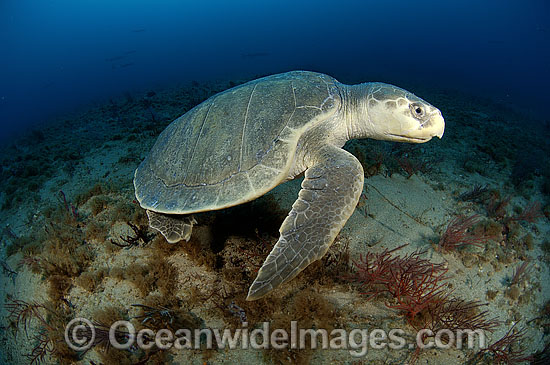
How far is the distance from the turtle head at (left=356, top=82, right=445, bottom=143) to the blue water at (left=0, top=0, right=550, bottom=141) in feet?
54.3

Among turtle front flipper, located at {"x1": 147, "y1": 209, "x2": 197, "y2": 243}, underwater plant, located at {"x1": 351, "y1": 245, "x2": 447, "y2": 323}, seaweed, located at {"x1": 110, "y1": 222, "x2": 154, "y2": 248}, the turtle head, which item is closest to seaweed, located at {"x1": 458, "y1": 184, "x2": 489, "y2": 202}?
underwater plant, located at {"x1": 351, "y1": 245, "x2": 447, "y2": 323}

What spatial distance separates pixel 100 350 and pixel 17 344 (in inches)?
52.7

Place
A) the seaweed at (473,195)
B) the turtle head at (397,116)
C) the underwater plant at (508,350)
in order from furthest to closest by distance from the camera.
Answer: the seaweed at (473,195)
the turtle head at (397,116)
the underwater plant at (508,350)

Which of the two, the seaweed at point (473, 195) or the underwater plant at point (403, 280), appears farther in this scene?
the seaweed at point (473, 195)

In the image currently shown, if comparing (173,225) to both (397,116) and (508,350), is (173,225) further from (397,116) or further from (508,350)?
(508,350)

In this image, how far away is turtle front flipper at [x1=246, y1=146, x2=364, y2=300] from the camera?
70.4 inches

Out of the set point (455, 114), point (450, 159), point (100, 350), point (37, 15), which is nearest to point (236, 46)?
point (455, 114)

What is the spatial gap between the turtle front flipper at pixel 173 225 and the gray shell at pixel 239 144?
0.96ft

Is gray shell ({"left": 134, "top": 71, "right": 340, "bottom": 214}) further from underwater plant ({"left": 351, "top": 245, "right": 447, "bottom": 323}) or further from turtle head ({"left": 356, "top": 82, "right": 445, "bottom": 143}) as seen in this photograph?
underwater plant ({"left": 351, "top": 245, "right": 447, "bottom": 323})

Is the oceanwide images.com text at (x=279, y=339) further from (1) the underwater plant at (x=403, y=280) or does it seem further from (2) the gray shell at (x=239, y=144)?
(2) the gray shell at (x=239, y=144)

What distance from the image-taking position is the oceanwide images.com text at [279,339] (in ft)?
6.50

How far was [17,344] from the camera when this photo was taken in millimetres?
2586

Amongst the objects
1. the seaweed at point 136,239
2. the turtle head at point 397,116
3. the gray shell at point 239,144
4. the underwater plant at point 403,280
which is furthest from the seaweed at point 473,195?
the seaweed at point 136,239

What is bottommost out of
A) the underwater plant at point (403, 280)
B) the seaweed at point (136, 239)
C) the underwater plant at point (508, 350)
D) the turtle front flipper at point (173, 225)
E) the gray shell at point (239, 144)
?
the underwater plant at point (508, 350)
